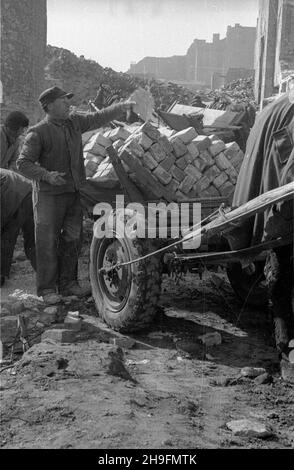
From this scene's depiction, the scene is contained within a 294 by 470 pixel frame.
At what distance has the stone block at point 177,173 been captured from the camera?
5.23 m

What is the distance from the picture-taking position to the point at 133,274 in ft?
14.7

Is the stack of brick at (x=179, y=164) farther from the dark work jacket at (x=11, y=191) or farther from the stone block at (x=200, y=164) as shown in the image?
the dark work jacket at (x=11, y=191)

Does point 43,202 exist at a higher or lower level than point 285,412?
higher

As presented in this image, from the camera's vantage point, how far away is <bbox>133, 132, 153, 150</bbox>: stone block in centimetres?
515

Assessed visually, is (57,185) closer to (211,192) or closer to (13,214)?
(13,214)

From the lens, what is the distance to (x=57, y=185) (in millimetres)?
5695

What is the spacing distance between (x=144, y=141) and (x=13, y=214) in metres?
2.15

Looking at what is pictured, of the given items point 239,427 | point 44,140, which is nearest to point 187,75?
point 44,140

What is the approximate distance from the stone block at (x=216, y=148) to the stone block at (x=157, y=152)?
53 centimetres

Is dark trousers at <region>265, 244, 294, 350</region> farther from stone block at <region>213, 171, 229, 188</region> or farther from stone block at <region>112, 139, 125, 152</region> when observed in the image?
stone block at <region>112, 139, 125, 152</region>

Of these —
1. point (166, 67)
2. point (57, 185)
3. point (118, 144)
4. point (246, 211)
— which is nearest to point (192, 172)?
point (118, 144)

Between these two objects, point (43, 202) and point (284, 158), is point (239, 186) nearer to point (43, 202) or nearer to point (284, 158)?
point (284, 158)

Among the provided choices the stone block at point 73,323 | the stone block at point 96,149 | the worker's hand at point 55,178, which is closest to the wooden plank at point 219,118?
the stone block at point 96,149

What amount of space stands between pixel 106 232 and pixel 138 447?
261cm
